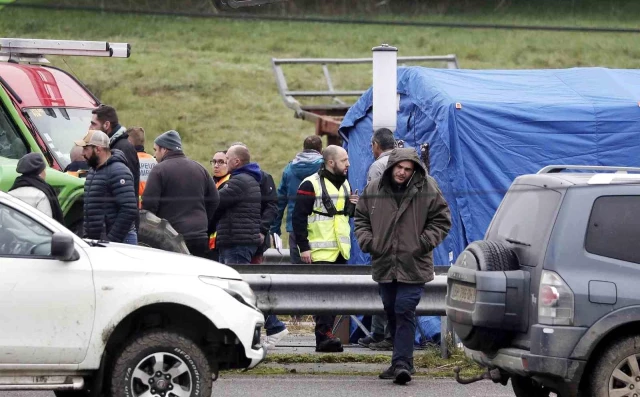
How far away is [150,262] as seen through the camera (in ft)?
24.4

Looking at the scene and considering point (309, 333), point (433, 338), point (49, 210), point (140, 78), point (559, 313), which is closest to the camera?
point (559, 313)

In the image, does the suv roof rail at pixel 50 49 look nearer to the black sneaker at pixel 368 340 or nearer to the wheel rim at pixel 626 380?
the black sneaker at pixel 368 340

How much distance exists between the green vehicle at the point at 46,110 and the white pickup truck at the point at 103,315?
4.21 metres

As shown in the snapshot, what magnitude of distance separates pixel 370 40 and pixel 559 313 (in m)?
30.5

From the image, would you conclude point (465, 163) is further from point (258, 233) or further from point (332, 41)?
point (332, 41)

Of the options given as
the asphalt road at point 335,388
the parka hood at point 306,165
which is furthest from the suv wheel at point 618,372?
the parka hood at point 306,165

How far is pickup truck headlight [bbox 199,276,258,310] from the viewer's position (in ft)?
24.7

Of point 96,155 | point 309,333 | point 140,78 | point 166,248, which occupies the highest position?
point 140,78

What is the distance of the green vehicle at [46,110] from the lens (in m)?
11.7

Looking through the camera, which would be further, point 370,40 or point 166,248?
point 370,40

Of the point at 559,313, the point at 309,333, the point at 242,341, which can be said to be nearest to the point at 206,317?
the point at 242,341

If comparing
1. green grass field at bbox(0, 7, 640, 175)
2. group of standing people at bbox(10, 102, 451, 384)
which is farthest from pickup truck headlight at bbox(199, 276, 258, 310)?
green grass field at bbox(0, 7, 640, 175)

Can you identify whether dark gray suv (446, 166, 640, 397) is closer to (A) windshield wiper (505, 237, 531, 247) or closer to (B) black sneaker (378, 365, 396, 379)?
(A) windshield wiper (505, 237, 531, 247)

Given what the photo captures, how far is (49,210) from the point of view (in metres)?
9.62
